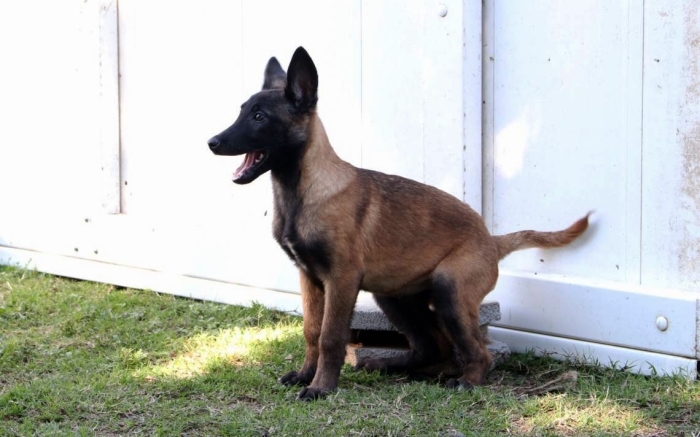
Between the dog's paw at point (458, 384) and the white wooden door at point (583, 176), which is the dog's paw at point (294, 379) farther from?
the white wooden door at point (583, 176)

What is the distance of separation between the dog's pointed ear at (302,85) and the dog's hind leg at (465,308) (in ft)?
3.61

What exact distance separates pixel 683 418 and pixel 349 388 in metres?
1.61

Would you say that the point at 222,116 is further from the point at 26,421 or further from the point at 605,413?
the point at 605,413

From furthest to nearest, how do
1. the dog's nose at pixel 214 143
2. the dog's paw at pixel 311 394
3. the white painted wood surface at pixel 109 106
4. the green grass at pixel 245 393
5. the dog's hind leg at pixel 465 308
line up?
1. the white painted wood surface at pixel 109 106
2. the dog's hind leg at pixel 465 308
3. the dog's nose at pixel 214 143
4. the dog's paw at pixel 311 394
5. the green grass at pixel 245 393

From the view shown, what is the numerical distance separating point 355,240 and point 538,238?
3.51 ft

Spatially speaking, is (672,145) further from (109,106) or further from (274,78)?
(109,106)

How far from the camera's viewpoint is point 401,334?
551 centimetres

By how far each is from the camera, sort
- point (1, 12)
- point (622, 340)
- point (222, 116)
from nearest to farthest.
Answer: point (622, 340) < point (222, 116) < point (1, 12)

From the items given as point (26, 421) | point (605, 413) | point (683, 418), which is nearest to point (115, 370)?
point (26, 421)

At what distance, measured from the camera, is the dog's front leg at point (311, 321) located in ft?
16.0

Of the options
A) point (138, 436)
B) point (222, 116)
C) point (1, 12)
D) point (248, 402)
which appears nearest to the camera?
point (138, 436)

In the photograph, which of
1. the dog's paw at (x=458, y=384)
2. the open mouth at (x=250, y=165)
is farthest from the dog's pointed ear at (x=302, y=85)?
the dog's paw at (x=458, y=384)

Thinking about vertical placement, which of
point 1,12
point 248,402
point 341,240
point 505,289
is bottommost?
point 248,402

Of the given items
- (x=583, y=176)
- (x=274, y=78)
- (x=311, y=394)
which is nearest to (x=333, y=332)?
(x=311, y=394)
